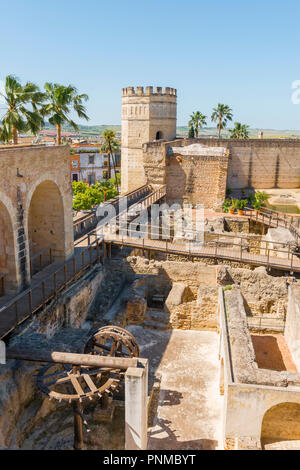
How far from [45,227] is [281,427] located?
11.0 meters

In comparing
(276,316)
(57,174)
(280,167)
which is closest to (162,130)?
(280,167)

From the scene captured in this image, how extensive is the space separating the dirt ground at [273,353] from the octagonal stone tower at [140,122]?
21183 millimetres

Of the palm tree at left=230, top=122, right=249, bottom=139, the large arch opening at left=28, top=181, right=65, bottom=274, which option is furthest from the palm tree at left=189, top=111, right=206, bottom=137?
the large arch opening at left=28, top=181, right=65, bottom=274

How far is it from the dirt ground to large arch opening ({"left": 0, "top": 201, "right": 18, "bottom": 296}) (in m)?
8.21

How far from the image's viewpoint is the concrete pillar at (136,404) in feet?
27.5

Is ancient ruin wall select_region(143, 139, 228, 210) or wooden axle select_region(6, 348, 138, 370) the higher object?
ancient ruin wall select_region(143, 139, 228, 210)

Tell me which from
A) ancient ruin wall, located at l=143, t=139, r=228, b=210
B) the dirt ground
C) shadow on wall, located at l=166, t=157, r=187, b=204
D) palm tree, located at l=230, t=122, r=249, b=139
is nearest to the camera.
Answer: the dirt ground

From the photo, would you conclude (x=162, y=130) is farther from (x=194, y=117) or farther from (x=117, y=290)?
(x=117, y=290)

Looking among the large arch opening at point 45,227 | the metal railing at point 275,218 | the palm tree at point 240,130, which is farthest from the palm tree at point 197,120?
the large arch opening at point 45,227

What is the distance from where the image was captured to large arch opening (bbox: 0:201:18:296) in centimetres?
1259

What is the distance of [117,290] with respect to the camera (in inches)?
680

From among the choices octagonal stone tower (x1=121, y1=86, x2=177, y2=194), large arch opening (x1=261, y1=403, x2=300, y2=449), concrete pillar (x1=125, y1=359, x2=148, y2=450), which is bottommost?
large arch opening (x1=261, y1=403, x2=300, y2=449)

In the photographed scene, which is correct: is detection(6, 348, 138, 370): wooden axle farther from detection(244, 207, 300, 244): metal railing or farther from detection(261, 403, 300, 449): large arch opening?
detection(244, 207, 300, 244): metal railing

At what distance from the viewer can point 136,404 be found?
851 centimetres
